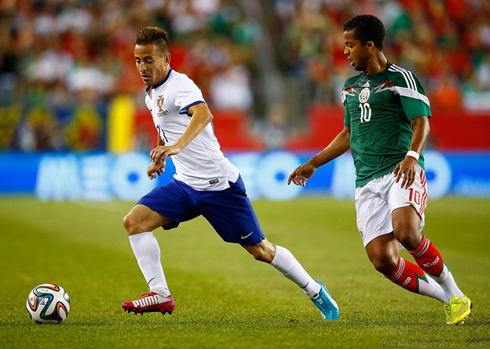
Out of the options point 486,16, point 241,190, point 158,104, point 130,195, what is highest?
point 486,16

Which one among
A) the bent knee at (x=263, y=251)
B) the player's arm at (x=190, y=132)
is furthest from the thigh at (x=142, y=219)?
the bent knee at (x=263, y=251)

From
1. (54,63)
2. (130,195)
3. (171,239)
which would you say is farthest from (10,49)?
(171,239)

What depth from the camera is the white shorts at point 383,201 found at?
4.77 metres

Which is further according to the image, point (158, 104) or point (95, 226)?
point (95, 226)

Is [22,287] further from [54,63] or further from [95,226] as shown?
[54,63]

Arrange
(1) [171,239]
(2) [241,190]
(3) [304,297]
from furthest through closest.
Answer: (1) [171,239] < (3) [304,297] < (2) [241,190]

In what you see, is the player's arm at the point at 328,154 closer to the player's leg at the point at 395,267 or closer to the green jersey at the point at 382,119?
the green jersey at the point at 382,119

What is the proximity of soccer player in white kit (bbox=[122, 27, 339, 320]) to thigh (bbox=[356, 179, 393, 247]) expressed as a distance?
61 centimetres

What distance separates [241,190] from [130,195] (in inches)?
406

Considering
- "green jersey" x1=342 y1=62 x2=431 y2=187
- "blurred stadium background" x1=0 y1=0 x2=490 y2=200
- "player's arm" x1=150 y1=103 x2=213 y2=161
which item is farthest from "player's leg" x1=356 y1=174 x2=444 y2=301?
"blurred stadium background" x1=0 y1=0 x2=490 y2=200

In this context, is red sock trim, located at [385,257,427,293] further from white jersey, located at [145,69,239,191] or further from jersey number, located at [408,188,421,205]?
white jersey, located at [145,69,239,191]

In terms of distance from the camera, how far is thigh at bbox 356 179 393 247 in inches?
195

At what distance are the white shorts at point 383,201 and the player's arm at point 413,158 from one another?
0.16 metres

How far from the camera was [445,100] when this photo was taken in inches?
695
